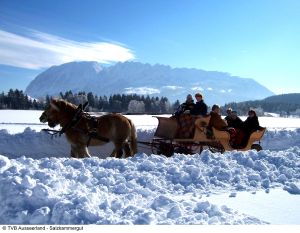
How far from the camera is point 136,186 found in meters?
6.20

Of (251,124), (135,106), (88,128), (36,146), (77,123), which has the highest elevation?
(251,124)

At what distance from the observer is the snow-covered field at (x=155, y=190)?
4.75 metres

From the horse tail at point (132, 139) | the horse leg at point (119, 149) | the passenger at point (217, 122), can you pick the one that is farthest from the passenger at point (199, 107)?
the horse leg at point (119, 149)

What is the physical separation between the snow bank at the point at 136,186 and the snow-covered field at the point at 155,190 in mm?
11

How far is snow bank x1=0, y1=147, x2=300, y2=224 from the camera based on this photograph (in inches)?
186

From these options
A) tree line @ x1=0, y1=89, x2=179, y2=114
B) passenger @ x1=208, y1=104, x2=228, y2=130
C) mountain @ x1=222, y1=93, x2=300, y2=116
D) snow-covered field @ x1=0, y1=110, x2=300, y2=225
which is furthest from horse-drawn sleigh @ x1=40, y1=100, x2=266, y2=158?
mountain @ x1=222, y1=93, x2=300, y2=116

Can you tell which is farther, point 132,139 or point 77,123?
point 132,139

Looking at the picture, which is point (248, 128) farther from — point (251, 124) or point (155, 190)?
point (155, 190)

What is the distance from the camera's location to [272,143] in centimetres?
1881

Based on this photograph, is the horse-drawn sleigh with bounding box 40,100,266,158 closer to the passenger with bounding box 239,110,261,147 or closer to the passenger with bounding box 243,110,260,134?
the passenger with bounding box 239,110,261,147

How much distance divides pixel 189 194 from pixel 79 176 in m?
1.65

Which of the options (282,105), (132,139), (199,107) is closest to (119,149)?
(132,139)

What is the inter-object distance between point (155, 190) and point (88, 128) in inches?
197

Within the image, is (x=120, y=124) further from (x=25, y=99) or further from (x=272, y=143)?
(x=25, y=99)
